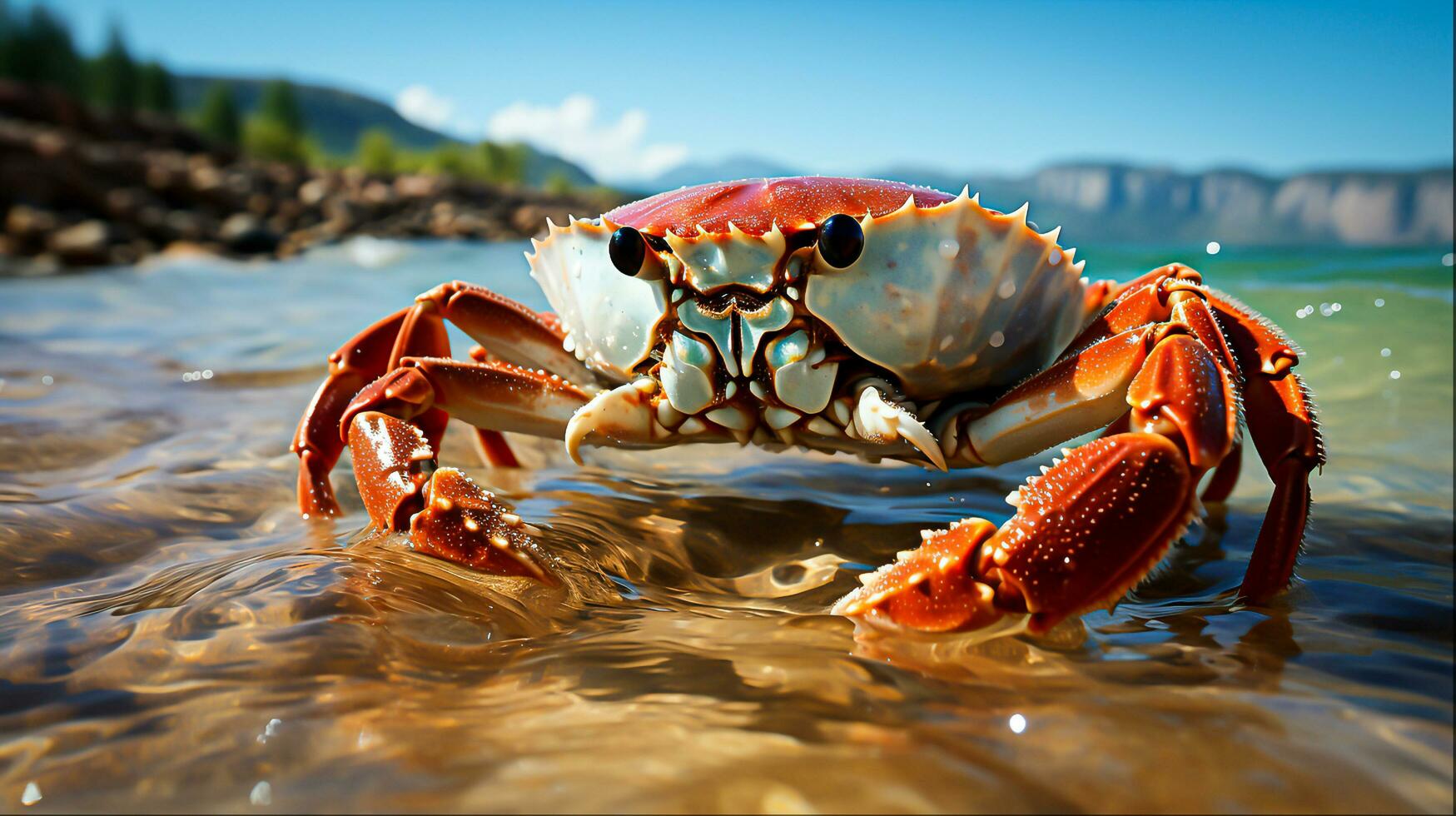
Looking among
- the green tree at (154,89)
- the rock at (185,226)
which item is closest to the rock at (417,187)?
the rock at (185,226)

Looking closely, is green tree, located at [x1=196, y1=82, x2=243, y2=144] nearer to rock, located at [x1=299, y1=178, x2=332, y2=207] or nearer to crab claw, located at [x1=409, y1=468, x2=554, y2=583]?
rock, located at [x1=299, y1=178, x2=332, y2=207]

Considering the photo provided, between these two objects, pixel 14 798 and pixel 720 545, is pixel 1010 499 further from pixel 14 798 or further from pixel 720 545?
pixel 14 798

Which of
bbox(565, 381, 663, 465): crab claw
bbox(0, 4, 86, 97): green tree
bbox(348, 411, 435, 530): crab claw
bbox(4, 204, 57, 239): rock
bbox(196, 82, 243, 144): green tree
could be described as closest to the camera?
bbox(348, 411, 435, 530): crab claw

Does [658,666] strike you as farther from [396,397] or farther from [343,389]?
[343,389]

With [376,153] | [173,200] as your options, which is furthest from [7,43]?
[173,200]

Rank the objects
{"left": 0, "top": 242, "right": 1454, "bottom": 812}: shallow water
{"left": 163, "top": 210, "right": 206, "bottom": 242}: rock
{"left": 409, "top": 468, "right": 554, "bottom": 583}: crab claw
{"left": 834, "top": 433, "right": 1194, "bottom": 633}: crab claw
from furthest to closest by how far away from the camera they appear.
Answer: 1. {"left": 163, "top": 210, "right": 206, "bottom": 242}: rock
2. {"left": 409, "top": 468, "right": 554, "bottom": 583}: crab claw
3. {"left": 834, "top": 433, "right": 1194, "bottom": 633}: crab claw
4. {"left": 0, "top": 242, "right": 1454, "bottom": 812}: shallow water

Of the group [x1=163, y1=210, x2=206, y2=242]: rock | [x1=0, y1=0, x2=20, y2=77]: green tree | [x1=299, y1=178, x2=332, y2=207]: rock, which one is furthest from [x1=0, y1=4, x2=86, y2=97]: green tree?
[x1=163, y1=210, x2=206, y2=242]: rock

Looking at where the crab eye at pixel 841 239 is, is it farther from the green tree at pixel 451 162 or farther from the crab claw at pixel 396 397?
the green tree at pixel 451 162
